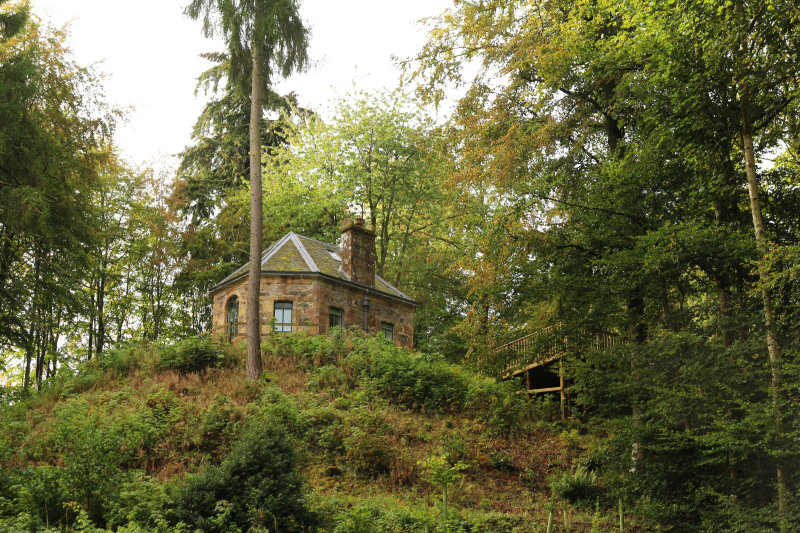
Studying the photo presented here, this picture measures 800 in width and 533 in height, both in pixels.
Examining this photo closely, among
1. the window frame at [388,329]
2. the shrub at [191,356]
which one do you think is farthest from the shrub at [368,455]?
the window frame at [388,329]

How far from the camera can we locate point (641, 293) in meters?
A: 12.1

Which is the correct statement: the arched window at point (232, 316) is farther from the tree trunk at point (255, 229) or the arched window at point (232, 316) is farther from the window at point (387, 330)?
the tree trunk at point (255, 229)

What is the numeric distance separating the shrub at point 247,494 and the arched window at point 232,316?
12.8m

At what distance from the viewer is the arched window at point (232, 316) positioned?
A: 22484 mm

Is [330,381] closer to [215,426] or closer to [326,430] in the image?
[326,430]

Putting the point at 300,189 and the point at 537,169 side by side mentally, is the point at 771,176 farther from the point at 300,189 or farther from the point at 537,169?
the point at 300,189

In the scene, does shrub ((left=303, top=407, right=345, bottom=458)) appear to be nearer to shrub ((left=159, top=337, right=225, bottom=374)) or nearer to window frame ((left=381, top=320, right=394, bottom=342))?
shrub ((left=159, top=337, right=225, bottom=374))

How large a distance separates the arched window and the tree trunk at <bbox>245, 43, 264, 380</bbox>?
20.6ft

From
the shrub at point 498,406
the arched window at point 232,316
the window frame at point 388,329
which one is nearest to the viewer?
the shrub at point 498,406

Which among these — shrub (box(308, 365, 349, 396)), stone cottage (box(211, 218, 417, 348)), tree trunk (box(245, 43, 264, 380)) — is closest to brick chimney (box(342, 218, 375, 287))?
stone cottage (box(211, 218, 417, 348))

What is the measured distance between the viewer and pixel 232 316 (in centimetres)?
2334

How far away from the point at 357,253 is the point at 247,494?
15104 mm

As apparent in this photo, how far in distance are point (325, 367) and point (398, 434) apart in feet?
11.9

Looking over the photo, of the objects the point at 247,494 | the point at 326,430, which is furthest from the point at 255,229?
the point at 247,494
